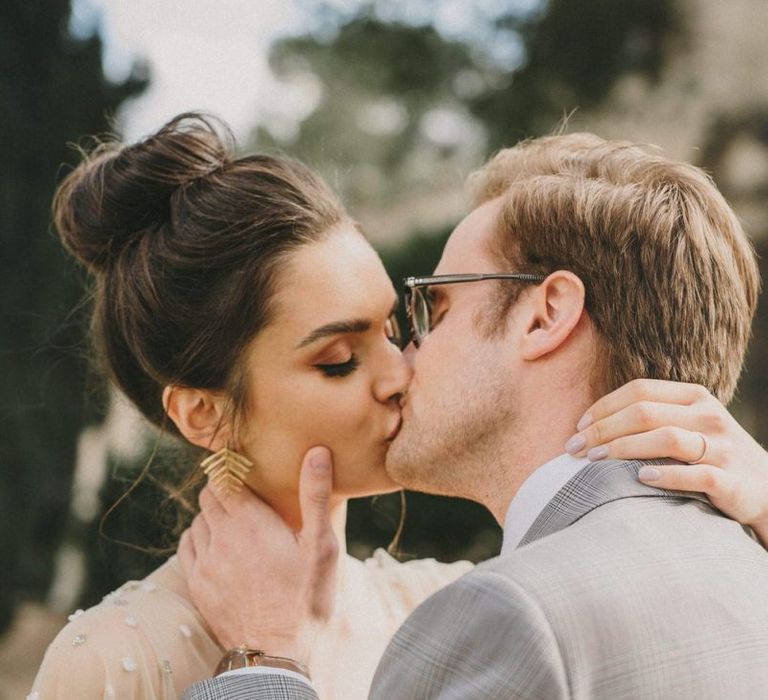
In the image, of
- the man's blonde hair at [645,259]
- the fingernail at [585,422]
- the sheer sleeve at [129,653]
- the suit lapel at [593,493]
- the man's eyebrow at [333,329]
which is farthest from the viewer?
the man's eyebrow at [333,329]

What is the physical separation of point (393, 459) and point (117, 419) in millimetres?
3733

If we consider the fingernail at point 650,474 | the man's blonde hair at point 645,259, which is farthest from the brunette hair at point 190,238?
the fingernail at point 650,474

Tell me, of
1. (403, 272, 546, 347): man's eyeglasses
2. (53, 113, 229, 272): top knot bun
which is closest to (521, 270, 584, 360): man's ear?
(403, 272, 546, 347): man's eyeglasses

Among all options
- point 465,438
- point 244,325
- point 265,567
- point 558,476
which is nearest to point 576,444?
point 558,476

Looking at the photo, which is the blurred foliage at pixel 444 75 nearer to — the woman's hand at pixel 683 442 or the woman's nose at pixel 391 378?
the woman's nose at pixel 391 378

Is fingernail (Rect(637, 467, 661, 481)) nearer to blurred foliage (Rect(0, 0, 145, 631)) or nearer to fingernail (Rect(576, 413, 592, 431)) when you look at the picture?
fingernail (Rect(576, 413, 592, 431))

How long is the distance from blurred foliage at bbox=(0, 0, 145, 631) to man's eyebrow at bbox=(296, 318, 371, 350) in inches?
131

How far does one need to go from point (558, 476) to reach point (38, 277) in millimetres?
4684

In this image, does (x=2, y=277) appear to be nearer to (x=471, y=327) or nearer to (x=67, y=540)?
(x=67, y=540)

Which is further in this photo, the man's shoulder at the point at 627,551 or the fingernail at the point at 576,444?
the fingernail at the point at 576,444

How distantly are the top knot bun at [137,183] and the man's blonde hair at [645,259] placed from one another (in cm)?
101

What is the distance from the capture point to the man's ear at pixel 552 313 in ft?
7.81

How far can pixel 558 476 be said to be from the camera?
7.00 feet

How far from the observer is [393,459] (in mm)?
2740
